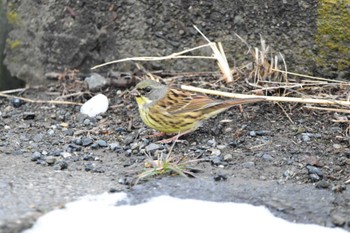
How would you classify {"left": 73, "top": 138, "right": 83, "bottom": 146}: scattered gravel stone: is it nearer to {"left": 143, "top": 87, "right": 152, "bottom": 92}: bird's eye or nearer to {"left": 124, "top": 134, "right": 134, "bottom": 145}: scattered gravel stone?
{"left": 124, "top": 134, "right": 134, "bottom": 145}: scattered gravel stone

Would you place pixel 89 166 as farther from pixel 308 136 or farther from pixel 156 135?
pixel 308 136

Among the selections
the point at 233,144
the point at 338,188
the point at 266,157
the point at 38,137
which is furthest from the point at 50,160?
the point at 338,188

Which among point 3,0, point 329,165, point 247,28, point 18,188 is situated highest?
point 3,0

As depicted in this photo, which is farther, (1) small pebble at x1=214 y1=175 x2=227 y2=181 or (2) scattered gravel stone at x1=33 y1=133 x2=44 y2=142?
(2) scattered gravel stone at x1=33 y1=133 x2=44 y2=142

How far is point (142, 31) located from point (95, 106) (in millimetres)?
808

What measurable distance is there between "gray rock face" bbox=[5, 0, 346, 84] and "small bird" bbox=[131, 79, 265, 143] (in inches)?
31.4

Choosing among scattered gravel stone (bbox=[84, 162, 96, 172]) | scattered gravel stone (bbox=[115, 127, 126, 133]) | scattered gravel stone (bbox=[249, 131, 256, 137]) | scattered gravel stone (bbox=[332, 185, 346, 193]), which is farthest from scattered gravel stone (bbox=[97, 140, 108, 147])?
scattered gravel stone (bbox=[332, 185, 346, 193])

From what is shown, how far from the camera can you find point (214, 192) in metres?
4.20

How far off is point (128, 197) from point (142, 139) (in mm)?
1298

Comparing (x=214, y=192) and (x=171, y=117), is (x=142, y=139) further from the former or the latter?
(x=214, y=192)

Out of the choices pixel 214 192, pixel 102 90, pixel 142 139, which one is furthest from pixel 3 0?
pixel 214 192

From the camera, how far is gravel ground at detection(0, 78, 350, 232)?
4117 mm

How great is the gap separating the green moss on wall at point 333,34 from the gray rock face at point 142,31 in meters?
0.08

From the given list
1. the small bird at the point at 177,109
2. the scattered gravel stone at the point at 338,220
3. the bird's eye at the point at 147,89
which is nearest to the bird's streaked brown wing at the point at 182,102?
the small bird at the point at 177,109
